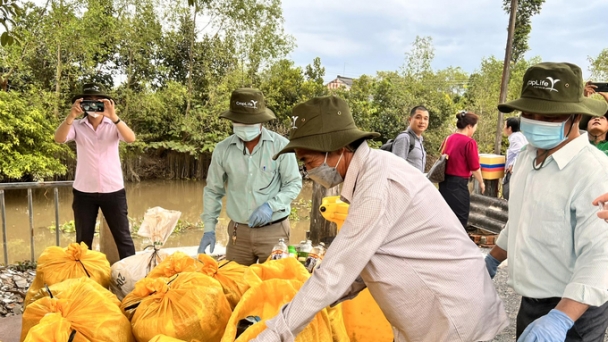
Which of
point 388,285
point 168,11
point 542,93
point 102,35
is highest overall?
point 168,11

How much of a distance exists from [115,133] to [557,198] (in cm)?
292

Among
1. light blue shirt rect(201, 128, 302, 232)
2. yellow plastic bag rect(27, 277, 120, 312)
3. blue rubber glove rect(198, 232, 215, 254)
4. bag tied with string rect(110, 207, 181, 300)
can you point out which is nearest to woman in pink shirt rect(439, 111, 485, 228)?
light blue shirt rect(201, 128, 302, 232)

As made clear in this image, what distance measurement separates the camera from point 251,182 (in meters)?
2.66

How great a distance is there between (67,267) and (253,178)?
111 cm

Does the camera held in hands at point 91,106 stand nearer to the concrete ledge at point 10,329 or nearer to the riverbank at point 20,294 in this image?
the riverbank at point 20,294

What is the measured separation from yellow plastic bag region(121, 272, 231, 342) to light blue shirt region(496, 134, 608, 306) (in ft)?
3.68

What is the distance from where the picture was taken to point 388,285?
1.28 metres

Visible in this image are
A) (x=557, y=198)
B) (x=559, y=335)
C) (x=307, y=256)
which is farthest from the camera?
(x=307, y=256)

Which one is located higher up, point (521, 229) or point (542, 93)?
point (542, 93)

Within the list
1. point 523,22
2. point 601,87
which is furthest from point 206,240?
point 523,22

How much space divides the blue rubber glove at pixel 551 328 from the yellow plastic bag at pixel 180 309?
1079 millimetres

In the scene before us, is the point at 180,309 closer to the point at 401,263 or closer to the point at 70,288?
the point at 70,288

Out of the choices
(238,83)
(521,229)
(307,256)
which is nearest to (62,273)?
(307,256)

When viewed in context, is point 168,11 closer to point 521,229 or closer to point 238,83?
point 238,83
